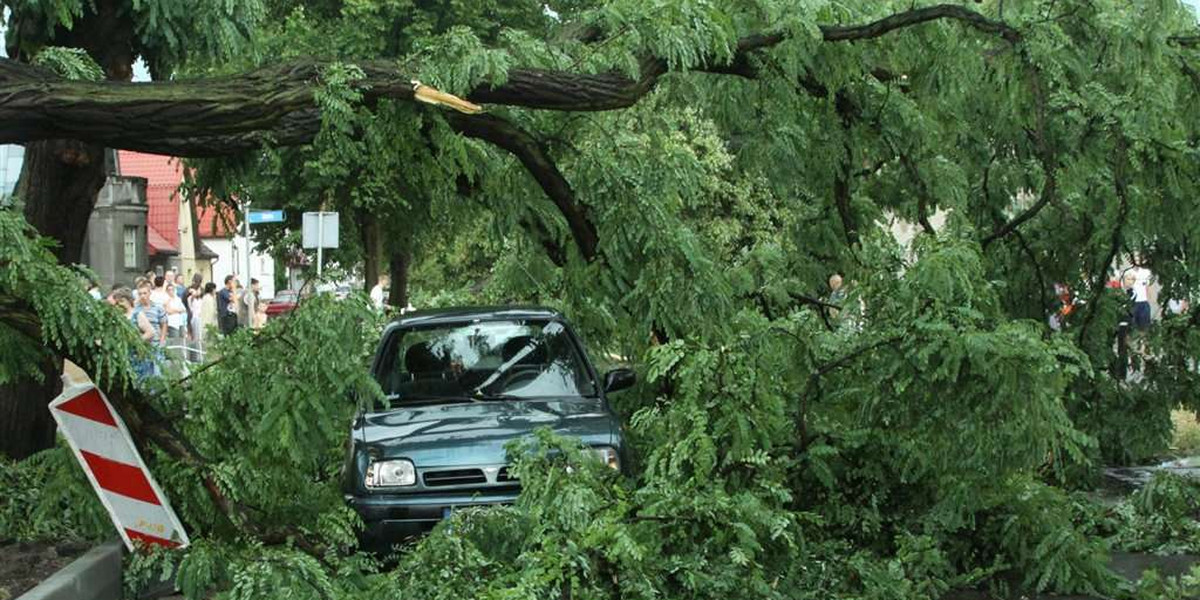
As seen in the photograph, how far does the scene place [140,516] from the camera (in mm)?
8352

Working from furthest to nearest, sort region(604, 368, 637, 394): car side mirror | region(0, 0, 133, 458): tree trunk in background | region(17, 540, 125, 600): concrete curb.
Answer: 1. region(0, 0, 133, 458): tree trunk in background
2. region(604, 368, 637, 394): car side mirror
3. region(17, 540, 125, 600): concrete curb

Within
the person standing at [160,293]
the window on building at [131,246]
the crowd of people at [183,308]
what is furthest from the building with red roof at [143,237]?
the person standing at [160,293]

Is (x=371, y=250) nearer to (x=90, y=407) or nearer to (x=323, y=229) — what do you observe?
(x=323, y=229)

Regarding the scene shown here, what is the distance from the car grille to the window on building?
61717 millimetres

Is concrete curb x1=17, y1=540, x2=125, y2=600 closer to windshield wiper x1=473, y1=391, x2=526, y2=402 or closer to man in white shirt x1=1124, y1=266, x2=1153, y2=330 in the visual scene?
windshield wiper x1=473, y1=391, x2=526, y2=402

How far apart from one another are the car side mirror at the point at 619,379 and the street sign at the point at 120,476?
2.87 meters

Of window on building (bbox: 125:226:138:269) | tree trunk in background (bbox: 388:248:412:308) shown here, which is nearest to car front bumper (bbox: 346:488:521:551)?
tree trunk in background (bbox: 388:248:412:308)

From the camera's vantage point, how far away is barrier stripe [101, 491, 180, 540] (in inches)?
328

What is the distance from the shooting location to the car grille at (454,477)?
898cm

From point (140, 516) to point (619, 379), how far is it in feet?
10.1

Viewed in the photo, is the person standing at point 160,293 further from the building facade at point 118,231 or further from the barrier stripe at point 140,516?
the building facade at point 118,231

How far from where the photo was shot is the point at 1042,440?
27.7ft

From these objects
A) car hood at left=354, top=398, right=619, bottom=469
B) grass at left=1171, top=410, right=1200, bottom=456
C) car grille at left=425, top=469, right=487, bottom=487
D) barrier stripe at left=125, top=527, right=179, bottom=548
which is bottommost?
grass at left=1171, top=410, right=1200, bottom=456

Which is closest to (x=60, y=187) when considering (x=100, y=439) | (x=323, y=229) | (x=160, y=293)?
(x=100, y=439)
